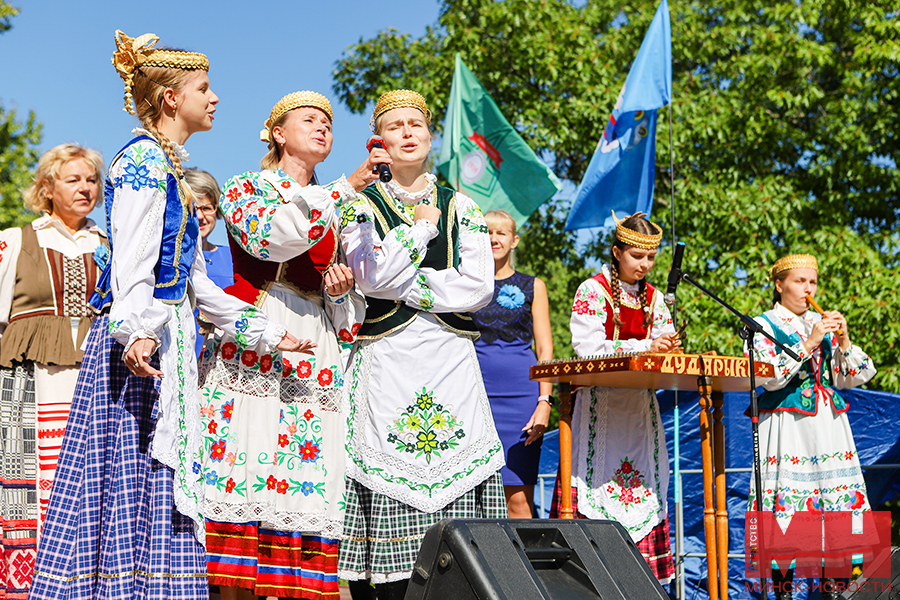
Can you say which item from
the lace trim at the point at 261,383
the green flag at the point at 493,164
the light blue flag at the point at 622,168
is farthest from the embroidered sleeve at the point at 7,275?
the green flag at the point at 493,164

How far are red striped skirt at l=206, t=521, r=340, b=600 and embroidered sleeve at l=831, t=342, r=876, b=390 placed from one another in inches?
121

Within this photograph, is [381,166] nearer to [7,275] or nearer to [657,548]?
[7,275]

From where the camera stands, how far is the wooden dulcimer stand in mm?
3543

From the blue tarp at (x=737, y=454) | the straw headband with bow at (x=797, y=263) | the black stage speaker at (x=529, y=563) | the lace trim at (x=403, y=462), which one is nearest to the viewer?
the black stage speaker at (x=529, y=563)

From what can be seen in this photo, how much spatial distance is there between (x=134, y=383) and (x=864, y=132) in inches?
430

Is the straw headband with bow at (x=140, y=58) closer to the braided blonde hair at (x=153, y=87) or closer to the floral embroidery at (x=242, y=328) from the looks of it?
the braided blonde hair at (x=153, y=87)

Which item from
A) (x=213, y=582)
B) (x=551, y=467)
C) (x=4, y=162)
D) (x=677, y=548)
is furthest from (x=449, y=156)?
(x=4, y=162)

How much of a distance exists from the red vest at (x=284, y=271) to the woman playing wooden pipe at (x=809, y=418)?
2507 millimetres

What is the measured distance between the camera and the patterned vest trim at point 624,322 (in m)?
4.27

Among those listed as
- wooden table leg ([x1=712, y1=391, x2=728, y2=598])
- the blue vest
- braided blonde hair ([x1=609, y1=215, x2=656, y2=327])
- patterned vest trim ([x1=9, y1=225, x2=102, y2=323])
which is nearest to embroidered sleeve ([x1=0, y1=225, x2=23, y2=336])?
patterned vest trim ([x1=9, y1=225, x2=102, y2=323])

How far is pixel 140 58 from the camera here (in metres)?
2.78

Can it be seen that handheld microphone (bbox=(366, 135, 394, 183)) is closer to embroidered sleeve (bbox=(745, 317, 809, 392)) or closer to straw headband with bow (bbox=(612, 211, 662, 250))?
straw headband with bow (bbox=(612, 211, 662, 250))

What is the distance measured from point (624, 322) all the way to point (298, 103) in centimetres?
198

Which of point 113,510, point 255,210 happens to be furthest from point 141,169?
point 113,510
